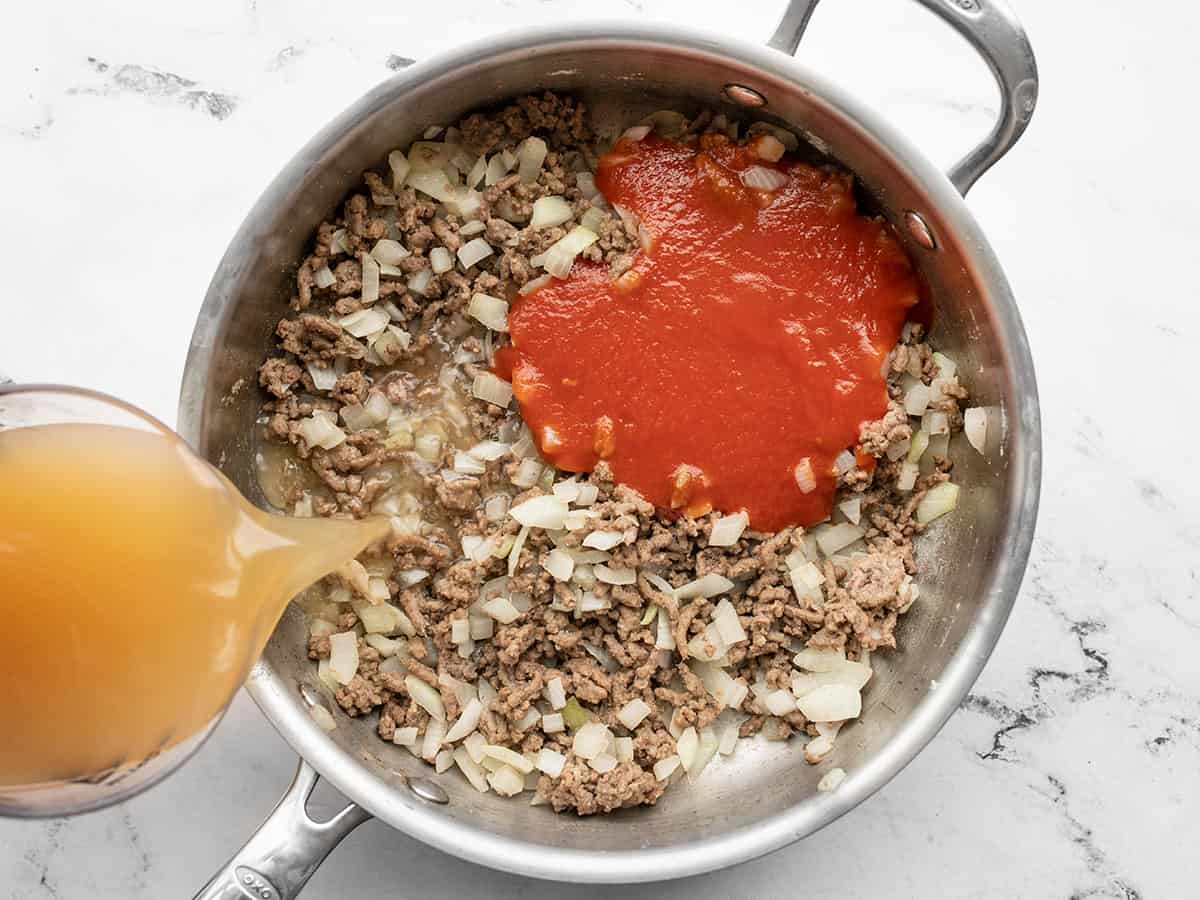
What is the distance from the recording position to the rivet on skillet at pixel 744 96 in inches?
104

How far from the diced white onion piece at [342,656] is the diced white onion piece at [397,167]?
1068mm

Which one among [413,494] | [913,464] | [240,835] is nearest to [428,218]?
[413,494]

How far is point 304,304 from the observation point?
8.90ft

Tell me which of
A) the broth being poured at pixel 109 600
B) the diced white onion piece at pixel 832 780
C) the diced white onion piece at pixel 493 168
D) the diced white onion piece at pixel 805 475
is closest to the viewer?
the broth being poured at pixel 109 600

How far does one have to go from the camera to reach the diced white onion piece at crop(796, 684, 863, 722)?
8.93 ft

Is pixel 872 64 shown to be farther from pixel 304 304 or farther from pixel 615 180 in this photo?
pixel 304 304

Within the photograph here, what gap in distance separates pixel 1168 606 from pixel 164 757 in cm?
235

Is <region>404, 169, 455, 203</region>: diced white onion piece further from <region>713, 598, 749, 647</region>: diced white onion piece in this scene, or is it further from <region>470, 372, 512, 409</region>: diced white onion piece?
<region>713, 598, 749, 647</region>: diced white onion piece

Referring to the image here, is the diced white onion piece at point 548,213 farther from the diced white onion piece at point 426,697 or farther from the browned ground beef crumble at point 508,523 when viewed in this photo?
the diced white onion piece at point 426,697

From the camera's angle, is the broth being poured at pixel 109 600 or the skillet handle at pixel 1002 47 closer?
the broth being poured at pixel 109 600

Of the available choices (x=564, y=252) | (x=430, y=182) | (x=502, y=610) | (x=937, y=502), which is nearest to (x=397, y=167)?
(x=430, y=182)

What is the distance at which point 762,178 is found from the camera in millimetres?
2723

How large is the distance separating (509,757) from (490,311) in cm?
105

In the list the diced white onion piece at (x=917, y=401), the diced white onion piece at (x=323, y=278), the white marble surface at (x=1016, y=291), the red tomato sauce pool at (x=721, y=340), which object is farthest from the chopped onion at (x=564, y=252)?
the diced white onion piece at (x=917, y=401)
